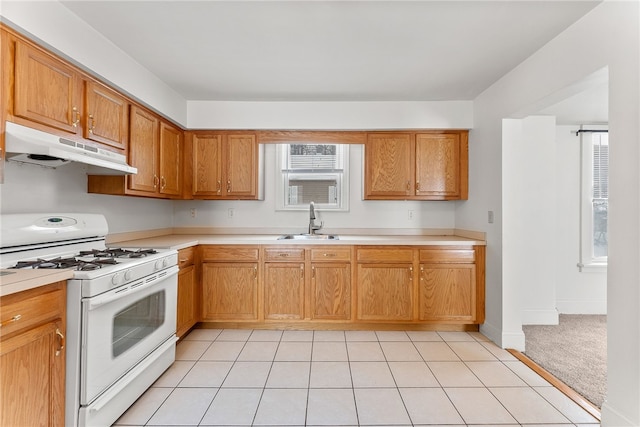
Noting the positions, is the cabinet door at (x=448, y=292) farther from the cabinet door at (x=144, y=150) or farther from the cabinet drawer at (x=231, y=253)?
the cabinet door at (x=144, y=150)

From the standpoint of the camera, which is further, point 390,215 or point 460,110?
point 390,215

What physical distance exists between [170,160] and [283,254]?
145 centimetres

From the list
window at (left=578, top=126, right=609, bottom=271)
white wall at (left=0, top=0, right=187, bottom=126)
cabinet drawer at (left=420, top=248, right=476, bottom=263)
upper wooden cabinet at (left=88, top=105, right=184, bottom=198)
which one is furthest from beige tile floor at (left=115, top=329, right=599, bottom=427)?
white wall at (left=0, top=0, right=187, bottom=126)

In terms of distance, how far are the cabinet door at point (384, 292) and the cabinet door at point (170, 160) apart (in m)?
2.00

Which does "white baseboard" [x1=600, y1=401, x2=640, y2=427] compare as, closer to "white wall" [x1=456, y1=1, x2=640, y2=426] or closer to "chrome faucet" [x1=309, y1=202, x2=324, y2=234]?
"white wall" [x1=456, y1=1, x2=640, y2=426]

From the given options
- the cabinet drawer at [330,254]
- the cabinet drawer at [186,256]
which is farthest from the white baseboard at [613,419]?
the cabinet drawer at [186,256]

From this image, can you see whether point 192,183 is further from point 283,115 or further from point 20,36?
point 20,36

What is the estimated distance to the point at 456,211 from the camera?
12.2 ft

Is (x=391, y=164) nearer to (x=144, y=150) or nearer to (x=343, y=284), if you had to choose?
(x=343, y=284)

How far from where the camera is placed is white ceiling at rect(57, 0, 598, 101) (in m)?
1.85

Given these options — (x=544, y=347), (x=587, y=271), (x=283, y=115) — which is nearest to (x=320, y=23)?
(x=283, y=115)

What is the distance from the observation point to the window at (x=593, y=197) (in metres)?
3.69

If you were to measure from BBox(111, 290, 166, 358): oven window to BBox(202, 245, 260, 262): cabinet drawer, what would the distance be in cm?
83

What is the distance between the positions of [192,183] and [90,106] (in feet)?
→ 4.60
